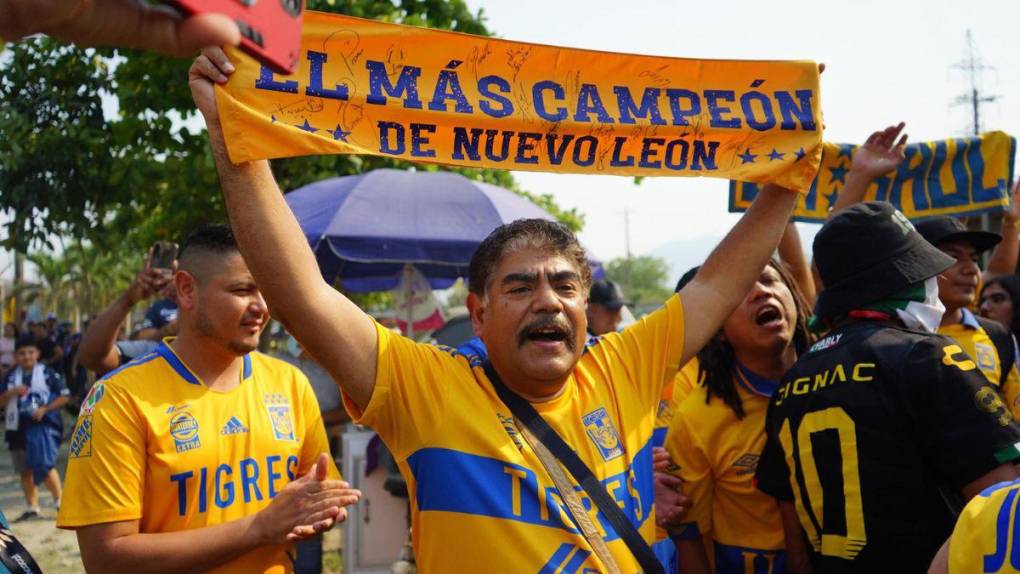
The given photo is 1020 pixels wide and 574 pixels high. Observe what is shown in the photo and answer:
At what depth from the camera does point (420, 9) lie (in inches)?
502

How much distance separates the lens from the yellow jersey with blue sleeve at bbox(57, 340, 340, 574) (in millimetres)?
2945

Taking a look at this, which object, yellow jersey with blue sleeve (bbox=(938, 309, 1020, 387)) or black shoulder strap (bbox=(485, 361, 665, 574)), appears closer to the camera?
black shoulder strap (bbox=(485, 361, 665, 574))

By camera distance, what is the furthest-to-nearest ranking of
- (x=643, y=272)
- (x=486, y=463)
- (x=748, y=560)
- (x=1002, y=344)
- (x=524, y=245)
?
(x=643, y=272), (x=1002, y=344), (x=748, y=560), (x=524, y=245), (x=486, y=463)

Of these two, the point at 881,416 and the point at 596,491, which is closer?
the point at 596,491

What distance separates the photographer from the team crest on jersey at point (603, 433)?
2.63 metres

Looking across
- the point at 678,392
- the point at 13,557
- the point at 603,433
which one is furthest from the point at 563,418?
the point at 678,392

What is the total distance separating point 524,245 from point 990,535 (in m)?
1.51

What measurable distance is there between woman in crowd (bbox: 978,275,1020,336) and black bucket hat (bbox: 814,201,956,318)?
346cm

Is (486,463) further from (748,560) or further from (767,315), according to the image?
(767,315)

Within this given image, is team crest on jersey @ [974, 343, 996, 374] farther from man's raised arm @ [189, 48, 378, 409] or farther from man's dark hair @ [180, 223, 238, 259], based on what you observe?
man's dark hair @ [180, 223, 238, 259]

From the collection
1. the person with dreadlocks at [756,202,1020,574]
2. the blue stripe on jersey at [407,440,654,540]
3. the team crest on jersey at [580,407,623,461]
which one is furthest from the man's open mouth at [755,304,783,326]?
the blue stripe on jersey at [407,440,654,540]

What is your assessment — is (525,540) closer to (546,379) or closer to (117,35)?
(546,379)

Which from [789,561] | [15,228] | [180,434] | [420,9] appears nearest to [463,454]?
[180,434]

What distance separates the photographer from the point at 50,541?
9039mm
